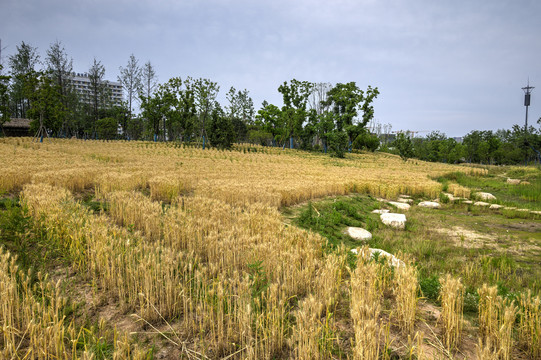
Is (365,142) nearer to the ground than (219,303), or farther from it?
farther from it

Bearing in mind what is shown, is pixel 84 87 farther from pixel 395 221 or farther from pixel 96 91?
pixel 395 221

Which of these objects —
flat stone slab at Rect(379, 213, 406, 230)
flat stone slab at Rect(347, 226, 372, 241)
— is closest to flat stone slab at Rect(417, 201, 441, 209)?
flat stone slab at Rect(379, 213, 406, 230)

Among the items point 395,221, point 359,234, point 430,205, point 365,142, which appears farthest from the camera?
point 365,142

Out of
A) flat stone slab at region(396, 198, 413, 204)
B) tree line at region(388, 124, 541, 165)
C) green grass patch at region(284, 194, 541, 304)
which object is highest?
tree line at region(388, 124, 541, 165)

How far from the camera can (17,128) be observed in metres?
48.3

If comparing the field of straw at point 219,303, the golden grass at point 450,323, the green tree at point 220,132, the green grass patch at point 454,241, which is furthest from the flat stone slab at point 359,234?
the green tree at point 220,132

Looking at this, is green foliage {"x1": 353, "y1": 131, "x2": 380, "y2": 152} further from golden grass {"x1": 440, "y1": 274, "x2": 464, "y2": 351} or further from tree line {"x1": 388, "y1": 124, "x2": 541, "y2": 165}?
golden grass {"x1": 440, "y1": 274, "x2": 464, "y2": 351}

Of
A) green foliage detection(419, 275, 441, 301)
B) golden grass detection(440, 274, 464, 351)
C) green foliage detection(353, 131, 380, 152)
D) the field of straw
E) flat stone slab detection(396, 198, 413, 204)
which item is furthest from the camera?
green foliage detection(353, 131, 380, 152)

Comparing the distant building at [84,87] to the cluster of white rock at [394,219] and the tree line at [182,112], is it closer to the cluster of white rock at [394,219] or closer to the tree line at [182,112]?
the tree line at [182,112]

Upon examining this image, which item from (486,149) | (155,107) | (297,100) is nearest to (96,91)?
(155,107)

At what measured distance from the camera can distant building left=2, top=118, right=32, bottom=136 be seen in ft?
155

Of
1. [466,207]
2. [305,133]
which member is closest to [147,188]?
[466,207]

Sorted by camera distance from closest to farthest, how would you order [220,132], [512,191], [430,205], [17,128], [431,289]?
[431,289]
[430,205]
[512,191]
[220,132]
[17,128]

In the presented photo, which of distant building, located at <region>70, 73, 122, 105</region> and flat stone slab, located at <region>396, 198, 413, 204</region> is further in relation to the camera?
distant building, located at <region>70, 73, 122, 105</region>
